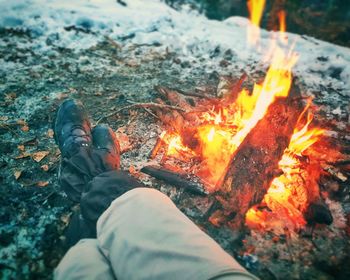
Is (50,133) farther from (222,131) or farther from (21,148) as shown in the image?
(222,131)

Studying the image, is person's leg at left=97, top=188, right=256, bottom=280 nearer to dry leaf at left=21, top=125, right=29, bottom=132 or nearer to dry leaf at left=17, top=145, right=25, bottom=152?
dry leaf at left=17, top=145, right=25, bottom=152

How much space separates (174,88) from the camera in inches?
197

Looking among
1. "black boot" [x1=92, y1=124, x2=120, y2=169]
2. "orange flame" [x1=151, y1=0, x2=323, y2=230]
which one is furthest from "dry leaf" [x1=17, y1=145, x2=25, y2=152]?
"orange flame" [x1=151, y1=0, x2=323, y2=230]

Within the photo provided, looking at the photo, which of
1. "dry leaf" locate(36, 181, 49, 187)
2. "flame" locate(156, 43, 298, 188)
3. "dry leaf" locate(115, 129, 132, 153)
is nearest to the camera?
"dry leaf" locate(36, 181, 49, 187)

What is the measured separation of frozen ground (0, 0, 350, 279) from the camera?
2803mm

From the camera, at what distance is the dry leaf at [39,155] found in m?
3.57

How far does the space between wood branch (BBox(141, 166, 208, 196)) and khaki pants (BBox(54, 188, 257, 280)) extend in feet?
3.65

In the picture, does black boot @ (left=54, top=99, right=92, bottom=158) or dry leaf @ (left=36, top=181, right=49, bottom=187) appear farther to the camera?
black boot @ (left=54, top=99, right=92, bottom=158)

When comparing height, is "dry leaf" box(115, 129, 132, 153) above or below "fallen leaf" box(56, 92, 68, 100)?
below

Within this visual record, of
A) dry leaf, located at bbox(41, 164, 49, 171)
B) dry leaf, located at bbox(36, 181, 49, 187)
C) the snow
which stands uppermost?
the snow

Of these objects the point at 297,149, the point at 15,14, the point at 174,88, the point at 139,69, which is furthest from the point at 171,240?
the point at 15,14

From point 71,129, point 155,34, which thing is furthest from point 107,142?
point 155,34

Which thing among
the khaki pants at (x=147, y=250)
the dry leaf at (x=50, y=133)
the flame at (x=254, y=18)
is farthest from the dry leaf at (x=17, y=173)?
the flame at (x=254, y=18)

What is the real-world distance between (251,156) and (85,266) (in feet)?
6.47
